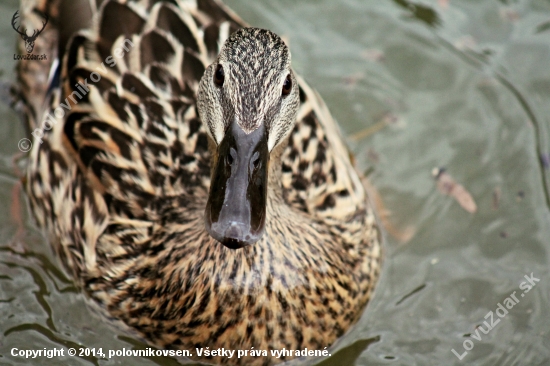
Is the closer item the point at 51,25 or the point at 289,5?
the point at 51,25

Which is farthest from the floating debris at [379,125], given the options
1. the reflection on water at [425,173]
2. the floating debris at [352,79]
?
the floating debris at [352,79]

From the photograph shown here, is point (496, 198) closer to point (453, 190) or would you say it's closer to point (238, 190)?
point (453, 190)

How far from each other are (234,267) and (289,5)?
3.29m

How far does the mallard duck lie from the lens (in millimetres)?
3412

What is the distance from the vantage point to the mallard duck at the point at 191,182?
134 inches

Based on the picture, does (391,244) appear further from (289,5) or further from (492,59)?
(289,5)

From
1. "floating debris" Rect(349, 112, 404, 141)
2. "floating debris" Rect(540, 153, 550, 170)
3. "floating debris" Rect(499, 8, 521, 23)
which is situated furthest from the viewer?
"floating debris" Rect(499, 8, 521, 23)

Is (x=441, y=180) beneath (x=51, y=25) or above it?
beneath

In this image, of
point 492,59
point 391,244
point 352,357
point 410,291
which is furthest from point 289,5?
point 352,357

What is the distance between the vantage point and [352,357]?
14.4 feet

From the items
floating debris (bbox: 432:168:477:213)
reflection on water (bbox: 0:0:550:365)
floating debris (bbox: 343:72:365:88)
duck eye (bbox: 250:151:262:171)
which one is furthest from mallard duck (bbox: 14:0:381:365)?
floating debris (bbox: 343:72:365:88)

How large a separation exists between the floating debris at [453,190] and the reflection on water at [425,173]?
Result: 0.04 meters

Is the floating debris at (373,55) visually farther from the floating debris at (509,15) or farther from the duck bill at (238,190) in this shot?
the duck bill at (238,190)

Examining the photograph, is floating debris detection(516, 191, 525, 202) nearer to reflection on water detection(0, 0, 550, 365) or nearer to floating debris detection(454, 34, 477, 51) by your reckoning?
reflection on water detection(0, 0, 550, 365)
